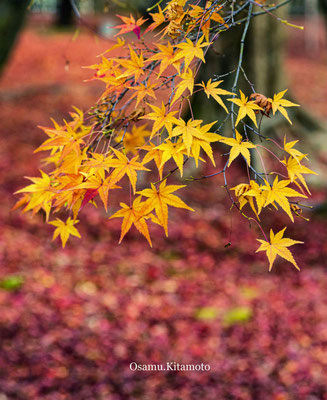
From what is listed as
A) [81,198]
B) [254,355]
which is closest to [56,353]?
[254,355]

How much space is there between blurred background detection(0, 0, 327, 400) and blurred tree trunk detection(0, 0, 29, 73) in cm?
1

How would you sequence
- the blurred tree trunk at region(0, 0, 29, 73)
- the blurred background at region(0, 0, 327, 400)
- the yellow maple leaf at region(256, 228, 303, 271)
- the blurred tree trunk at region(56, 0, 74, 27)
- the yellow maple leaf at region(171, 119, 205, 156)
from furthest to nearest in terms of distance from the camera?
the blurred tree trunk at region(56, 0, 74, 27) → the blurred tree trunk at region(0, 0, 29, 73) → the blurred background at region(0, 0, 327, 400) → the yellow maple leaf at region(256, 228, 303, 271) → the yellow maple leaf at region(171, 119, 205, 156)

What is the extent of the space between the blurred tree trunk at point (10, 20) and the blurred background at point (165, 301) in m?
0.01

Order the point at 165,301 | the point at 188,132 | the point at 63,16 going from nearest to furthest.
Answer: the point at 188,132
the point at 165,301
the point at 63,16

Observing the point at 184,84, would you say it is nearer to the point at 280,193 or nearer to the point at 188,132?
the point at 188,132

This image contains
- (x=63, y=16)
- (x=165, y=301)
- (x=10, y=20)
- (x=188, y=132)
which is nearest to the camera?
(x=188, y=132)

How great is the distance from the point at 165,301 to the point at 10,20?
4.04 meters

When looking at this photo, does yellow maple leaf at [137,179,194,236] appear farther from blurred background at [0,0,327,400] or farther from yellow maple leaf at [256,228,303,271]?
blurred background at [0,0,327,400]

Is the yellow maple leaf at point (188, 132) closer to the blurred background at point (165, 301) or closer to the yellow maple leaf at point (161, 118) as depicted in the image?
the yellow maple leaf at point (161, 118)

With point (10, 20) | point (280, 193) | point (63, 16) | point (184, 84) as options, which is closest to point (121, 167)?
point (184, 84)

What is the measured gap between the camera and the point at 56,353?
379 cm

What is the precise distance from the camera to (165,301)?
4500mm

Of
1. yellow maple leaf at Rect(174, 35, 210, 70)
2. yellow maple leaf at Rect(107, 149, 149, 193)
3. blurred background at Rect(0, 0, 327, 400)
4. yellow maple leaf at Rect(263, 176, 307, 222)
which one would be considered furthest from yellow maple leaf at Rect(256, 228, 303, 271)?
blurred background at Rect(0, 0, 327, 400)

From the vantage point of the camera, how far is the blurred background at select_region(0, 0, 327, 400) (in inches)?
142
